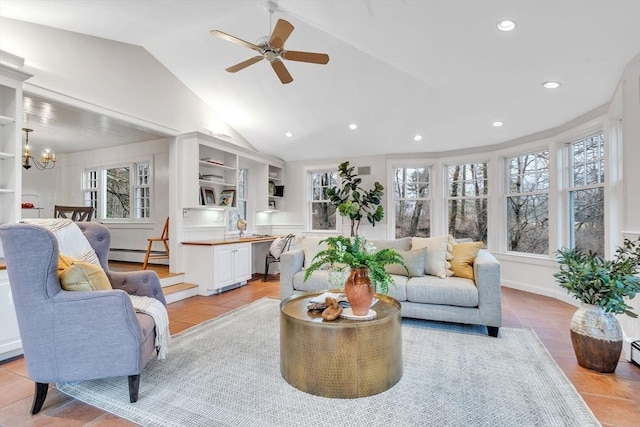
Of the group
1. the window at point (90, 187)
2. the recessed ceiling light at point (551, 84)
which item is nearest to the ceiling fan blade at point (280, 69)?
the recessed ceiling light at point (551, 84)

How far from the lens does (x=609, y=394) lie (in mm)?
2025

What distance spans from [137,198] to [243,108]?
2854 millimetres

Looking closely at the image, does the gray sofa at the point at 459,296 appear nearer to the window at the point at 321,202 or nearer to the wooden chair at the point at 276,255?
the wooden chair at the point at 276,255

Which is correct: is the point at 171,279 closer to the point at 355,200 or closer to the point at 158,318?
the point at 158,318

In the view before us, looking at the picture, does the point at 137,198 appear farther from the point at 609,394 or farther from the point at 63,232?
the point at 609,394

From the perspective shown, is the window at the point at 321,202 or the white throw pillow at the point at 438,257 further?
the window at the point at 321,202

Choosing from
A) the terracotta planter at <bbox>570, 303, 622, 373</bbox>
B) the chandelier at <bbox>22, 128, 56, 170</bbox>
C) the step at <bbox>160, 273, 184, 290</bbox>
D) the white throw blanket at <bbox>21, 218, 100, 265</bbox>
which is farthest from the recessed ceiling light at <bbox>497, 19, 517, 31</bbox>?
the chandelier at <bbox>22, 128, 56, 170</bbox>

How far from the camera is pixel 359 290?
2059mm

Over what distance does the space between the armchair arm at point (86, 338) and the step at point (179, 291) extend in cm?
231

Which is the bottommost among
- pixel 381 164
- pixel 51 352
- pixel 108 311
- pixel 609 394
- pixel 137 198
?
pixel 609 394

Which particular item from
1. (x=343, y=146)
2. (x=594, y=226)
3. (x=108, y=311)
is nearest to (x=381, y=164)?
(x=343, y=146)

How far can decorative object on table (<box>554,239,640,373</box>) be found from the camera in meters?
2.23

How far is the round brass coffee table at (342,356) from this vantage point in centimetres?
194

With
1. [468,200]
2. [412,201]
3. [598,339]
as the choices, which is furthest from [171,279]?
[468,200]
